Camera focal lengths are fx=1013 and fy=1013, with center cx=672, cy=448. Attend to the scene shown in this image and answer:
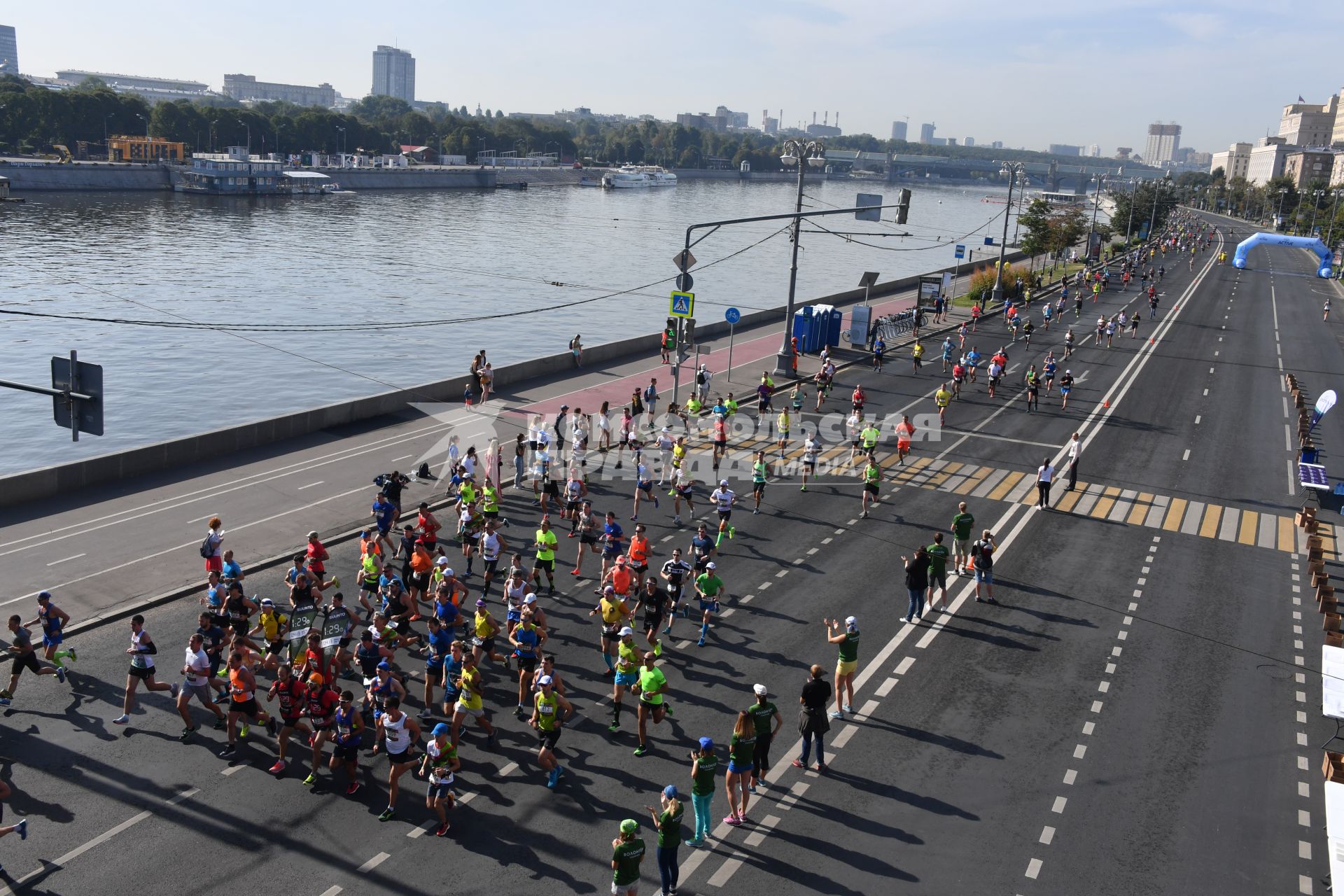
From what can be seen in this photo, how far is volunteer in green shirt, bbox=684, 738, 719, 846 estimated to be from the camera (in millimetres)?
11893

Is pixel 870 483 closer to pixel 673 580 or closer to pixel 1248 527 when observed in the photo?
pixel 673 580

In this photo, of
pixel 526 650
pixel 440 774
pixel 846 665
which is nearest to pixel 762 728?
pixel 846 665

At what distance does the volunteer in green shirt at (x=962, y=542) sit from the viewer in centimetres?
2131

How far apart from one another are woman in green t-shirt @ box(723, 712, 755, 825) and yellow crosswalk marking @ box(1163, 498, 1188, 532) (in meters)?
16.8

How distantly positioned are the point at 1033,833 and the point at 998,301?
58.7 m

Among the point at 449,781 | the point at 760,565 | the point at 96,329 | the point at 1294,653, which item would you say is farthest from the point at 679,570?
the point at 96,329

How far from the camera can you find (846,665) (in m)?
15.5

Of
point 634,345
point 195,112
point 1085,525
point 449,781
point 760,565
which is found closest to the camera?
point 449,781

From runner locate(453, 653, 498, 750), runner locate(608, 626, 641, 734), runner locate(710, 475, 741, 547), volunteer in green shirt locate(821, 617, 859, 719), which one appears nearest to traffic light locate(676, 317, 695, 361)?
runner locate(710, 475, 741, 547)

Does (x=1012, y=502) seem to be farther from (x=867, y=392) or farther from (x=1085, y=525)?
(x=867, y=392)

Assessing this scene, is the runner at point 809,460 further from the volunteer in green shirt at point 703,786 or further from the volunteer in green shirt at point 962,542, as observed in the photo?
the volunteer in green shirt at point 703,786

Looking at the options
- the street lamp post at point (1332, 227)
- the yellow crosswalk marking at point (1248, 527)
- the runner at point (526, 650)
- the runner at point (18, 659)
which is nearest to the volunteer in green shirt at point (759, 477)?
the runner at point (526, 650)

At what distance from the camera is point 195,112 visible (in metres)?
166

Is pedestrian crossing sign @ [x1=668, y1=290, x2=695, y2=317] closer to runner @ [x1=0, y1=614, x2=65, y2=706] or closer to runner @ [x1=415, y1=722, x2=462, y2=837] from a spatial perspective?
runner @ [x1=0, y1=614, x2=65, y2=706]
